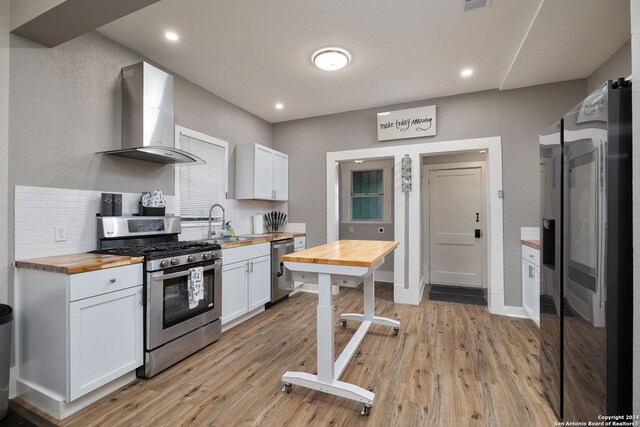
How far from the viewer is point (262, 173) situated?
4.18 meters

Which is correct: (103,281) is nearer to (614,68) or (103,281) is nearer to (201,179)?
(201,179)

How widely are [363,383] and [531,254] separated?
7.71 ft

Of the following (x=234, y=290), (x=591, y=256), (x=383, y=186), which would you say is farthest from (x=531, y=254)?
(x=234, y=290)

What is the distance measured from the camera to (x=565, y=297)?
1.53m

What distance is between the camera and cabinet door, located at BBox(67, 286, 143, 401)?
175 cm

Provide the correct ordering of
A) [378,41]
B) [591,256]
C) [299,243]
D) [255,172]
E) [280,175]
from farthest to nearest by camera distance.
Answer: [280,175], [299,243], [255,172], [378,41], [591,256]

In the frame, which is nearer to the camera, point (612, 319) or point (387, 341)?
point (612, 319)

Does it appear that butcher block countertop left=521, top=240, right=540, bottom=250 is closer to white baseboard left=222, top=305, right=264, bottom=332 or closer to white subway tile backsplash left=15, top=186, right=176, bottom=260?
white baseboard left=222, top=305, right=264, bottom=332

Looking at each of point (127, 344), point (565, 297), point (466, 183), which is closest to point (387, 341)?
point (565, 297)

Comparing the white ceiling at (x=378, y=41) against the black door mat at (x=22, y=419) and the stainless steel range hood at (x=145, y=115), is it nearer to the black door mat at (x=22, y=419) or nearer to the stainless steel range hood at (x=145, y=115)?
the stainless steel range hood at (x=145, y=115)

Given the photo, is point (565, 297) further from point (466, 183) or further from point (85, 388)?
point (466, 183)

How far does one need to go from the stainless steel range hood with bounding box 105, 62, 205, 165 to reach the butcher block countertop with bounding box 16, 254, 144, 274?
929mm

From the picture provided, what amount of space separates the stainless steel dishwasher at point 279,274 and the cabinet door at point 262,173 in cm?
78

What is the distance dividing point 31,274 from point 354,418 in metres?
2.31
